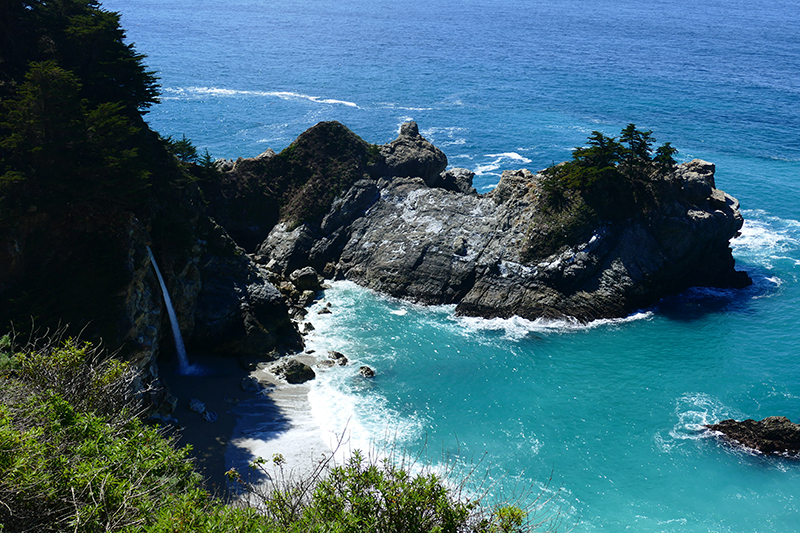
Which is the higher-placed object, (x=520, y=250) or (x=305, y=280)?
(x=520, y=250)

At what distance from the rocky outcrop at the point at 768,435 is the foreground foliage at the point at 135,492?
23.8m

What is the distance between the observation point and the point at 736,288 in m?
52.8

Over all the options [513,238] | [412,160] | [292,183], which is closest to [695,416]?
[513,238]

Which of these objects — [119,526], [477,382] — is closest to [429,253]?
[477,382]

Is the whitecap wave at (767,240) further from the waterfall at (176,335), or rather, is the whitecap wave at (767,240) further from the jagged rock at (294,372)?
the waterfall at (176,335)

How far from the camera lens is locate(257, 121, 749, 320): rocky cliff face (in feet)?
161

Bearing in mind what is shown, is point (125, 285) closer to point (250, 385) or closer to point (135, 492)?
point (250, 385)

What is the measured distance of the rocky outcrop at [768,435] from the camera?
33.8m

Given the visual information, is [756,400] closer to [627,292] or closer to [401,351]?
[627,292]

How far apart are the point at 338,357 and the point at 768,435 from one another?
28590mm

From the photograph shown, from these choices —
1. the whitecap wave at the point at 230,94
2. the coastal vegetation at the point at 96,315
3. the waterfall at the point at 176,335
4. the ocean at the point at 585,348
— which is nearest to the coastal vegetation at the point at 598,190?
the ocean at the point at 585,348

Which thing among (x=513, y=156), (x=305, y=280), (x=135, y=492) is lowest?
(x=305, y=280)

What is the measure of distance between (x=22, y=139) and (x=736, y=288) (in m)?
58.3

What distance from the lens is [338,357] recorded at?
41906mm
